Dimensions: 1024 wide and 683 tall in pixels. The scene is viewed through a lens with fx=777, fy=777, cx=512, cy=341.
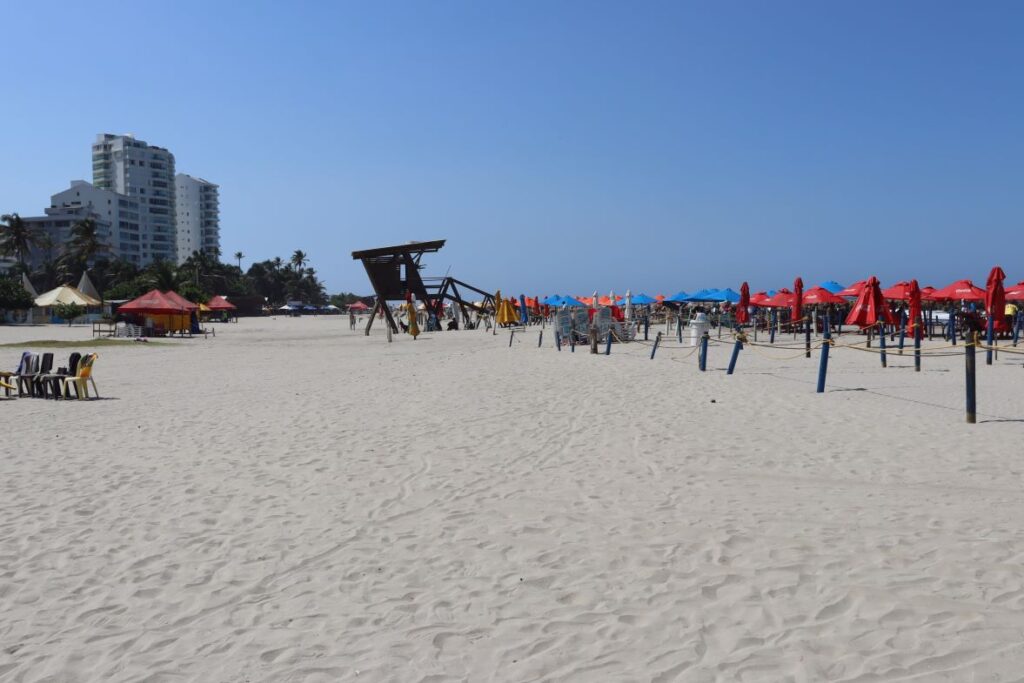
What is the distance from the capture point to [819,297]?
1252 inches

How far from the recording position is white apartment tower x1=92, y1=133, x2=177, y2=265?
140250 mm

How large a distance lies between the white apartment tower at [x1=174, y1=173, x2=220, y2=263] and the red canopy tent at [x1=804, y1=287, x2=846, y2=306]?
14936 centimetres

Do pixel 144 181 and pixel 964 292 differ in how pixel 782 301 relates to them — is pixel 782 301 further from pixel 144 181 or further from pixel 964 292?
pixel 144 181

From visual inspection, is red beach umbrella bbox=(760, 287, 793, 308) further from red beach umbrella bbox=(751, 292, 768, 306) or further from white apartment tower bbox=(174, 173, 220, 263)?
white apartment tower bbox=(174, 173, 220, 263)

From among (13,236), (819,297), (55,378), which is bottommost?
(55,378)

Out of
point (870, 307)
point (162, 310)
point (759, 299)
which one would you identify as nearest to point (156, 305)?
point (162, 310)

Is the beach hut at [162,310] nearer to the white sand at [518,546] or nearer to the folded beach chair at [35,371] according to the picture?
the folded beach chair at [35,371]

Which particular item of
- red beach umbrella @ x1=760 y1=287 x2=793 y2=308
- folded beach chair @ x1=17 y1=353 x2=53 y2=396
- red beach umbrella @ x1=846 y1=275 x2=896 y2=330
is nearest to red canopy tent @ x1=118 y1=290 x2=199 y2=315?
folded beach chair @ x1=17 y1=353 x2=53 y2=396

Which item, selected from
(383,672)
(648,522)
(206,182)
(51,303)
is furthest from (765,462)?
(206,182)

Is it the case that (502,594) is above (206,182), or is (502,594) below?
below

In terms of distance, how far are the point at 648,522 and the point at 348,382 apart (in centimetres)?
1091

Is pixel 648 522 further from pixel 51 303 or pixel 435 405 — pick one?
pixel 51 303

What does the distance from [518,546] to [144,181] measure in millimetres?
155483

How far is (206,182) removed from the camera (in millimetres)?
166000
